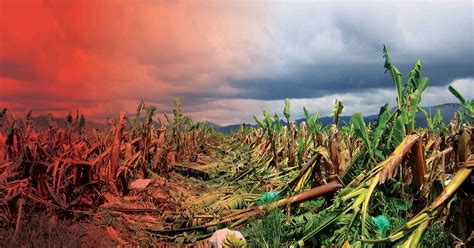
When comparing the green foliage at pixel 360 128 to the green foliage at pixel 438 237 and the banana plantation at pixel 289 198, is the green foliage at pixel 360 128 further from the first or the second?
the green foliage at pixel 438 237

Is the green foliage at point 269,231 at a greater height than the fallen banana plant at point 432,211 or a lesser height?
lesser

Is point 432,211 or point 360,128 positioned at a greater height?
point 360,128

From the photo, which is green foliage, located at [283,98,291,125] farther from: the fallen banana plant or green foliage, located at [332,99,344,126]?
the fallen banana plant

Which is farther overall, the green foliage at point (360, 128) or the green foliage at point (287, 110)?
the green foliage at point (287, 110)

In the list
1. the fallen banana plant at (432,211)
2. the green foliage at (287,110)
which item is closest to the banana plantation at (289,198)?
the fallen banana plant at (432,211)

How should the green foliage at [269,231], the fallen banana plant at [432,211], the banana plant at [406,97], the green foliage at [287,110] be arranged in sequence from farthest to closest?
the green foliage at [287,110], the banana plant at [406,97], the green foliage at [269,231], the fallen banana plant at [432,211]

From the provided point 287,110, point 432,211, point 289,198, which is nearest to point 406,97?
point 289,198

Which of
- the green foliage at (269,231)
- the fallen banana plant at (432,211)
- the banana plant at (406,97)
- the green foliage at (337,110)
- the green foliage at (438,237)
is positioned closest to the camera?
the fallen banana plant at (432,211)

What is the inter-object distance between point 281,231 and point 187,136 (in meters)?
10.3

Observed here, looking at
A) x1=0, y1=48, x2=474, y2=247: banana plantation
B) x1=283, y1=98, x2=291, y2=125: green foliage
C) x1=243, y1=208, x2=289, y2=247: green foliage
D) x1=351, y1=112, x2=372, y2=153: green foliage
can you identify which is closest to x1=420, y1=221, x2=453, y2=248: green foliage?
x1=0, y1=48, x2=474, y2=247: banana plantation

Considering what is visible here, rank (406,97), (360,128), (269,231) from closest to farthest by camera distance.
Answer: (269,231)
(360,128)
(406,97)

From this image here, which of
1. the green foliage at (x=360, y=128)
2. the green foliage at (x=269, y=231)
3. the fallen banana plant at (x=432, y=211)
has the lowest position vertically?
the green foliage at (x=269, y=231)

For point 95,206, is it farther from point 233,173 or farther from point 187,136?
point 187,136

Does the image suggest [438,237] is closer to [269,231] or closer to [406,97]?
[269,231]
